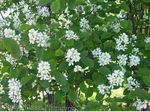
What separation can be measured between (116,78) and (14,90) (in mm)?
675

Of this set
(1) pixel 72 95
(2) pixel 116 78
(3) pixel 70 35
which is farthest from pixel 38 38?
(2) pixel 116 78

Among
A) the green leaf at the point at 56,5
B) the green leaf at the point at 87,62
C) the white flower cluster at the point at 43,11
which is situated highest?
the white flower cluster at the point at 43,11

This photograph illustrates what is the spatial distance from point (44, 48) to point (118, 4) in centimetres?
85

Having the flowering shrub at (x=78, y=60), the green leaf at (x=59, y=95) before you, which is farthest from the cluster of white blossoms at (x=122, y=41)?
the green leaf at (x=59, y=95)

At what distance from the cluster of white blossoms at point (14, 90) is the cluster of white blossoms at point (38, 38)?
297 millimetres

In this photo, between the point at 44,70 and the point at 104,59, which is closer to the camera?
the point at 44,70

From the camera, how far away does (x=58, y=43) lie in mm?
2682

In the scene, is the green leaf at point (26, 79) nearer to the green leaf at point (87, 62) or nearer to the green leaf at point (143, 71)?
the green leaf at point (87, 62)

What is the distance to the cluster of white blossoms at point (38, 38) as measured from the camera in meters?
2.62

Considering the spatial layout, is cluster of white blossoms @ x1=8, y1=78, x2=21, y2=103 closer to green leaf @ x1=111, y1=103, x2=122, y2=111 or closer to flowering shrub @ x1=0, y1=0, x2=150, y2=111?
flowering shrub @ x1=0, y1=0, x2=150, y2=111

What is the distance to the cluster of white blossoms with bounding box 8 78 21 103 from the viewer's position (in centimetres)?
268

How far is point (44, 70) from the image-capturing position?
2543 millimetres

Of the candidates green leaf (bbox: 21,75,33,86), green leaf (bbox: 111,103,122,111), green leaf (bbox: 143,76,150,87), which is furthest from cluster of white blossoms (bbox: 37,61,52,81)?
green leaf (bbox: 143,76,150,87)

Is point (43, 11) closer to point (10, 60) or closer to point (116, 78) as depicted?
point (10, 60)
